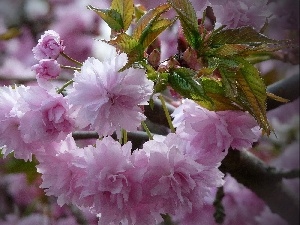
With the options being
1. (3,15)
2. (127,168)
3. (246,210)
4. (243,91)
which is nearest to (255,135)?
(243,91)

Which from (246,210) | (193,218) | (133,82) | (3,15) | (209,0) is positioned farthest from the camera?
(3,15)

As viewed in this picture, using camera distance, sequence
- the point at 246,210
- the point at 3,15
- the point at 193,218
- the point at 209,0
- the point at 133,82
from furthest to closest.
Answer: the point at 3,15
the point at 246,210
the point at 193,218
the point at 209,0
the point at 133,82

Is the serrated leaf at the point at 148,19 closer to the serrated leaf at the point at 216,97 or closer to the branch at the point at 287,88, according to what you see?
the serrated leaf at the point at 216,97

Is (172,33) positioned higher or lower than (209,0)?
lower

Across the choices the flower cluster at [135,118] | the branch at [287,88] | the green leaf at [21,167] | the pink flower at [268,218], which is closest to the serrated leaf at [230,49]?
the flower cluster at [135,118]

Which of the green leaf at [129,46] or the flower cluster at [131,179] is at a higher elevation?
the green leaf at [129,46]

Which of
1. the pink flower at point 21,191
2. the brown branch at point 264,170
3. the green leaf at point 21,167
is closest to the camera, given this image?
the brown branch at point 264,170

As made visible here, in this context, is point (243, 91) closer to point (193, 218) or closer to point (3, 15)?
point (193, 218)
